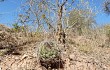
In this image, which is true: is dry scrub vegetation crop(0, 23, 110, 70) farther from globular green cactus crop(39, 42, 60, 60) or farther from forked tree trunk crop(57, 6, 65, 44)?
forked tree trunk crop(57, 6, 65, 44)

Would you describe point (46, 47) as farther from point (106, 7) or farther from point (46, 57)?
point (106, 7)

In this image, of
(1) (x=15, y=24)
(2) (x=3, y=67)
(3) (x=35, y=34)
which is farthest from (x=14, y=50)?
(1) (x=15, y=24)

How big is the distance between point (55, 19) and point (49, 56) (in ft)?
8.65

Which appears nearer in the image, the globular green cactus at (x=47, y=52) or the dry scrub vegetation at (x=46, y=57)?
the globular green cactus at (x=47, y=52)

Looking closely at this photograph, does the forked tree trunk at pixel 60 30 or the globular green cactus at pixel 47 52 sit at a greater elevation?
the forked tree trunk at pixel 60 30

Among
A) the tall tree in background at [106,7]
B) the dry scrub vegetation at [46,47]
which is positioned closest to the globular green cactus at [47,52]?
the dry scrub vegetation at [46,47]

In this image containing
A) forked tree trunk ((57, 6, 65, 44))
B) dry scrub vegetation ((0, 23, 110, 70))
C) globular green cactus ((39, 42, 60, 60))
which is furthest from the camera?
forked tree trunk ((57, 6, 65, 44))

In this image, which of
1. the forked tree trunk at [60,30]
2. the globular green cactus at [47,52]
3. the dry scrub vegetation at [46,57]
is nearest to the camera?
the globular green cactus at [47,52]

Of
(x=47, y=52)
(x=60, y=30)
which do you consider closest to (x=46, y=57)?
(x=47, y=52)

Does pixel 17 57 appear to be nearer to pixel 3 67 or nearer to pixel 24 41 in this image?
pixel 3 67

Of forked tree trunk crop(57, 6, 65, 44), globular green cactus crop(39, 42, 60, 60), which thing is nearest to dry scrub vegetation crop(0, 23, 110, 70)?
globular green cactus crop(39, 42, 60, 60)

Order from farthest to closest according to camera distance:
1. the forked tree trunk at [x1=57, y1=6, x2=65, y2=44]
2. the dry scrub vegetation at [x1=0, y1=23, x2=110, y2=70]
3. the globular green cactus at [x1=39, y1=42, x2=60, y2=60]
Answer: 1. the forked tree trunk at [x1=57, y1=6, x2=65, y2=44]
2. the dry scrub vegetation at [x1=0, y1=23, x2=110, y2=70]
3. the globular green cactus at [x1=39, y1=42, x2=60, y2=60]

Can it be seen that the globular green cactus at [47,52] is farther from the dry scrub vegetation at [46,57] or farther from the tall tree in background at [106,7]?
the tall tree in background at [106,7]

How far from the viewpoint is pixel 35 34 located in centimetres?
1068
